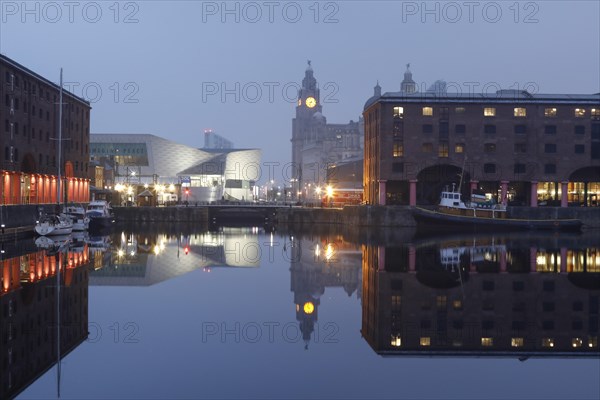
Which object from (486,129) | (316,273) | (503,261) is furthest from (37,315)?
(486,129)

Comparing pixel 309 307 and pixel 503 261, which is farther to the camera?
pixel 503 261

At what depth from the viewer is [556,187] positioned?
312 ft

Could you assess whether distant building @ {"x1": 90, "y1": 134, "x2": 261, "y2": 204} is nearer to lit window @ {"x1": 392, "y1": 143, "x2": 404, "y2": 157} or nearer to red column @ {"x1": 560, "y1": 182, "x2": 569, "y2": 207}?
lit window @ {"x1": 392, "y1": 143, "x2": 404, "y2": 157}

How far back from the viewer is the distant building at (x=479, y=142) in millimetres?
91562

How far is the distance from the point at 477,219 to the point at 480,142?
13.1m

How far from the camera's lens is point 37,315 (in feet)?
72.3

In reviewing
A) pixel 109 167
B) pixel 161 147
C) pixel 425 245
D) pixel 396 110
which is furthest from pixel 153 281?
pixel 161 147

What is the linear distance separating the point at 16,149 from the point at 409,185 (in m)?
50.6

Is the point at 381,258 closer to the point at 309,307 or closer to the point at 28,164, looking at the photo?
the point at 309,307

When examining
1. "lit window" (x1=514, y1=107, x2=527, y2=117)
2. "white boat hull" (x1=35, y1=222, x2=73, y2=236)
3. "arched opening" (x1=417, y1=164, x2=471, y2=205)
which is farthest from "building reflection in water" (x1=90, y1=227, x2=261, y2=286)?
"lit window" (x1=514, y1=107, x2=527, y2=117)

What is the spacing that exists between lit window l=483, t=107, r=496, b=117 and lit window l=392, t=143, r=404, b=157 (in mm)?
12333

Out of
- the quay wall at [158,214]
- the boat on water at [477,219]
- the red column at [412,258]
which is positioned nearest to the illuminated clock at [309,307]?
the red column at [412,258]

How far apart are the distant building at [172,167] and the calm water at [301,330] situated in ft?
383

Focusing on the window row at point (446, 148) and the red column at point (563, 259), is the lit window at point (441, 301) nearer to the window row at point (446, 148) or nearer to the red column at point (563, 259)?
the red column at point (563, 259)
